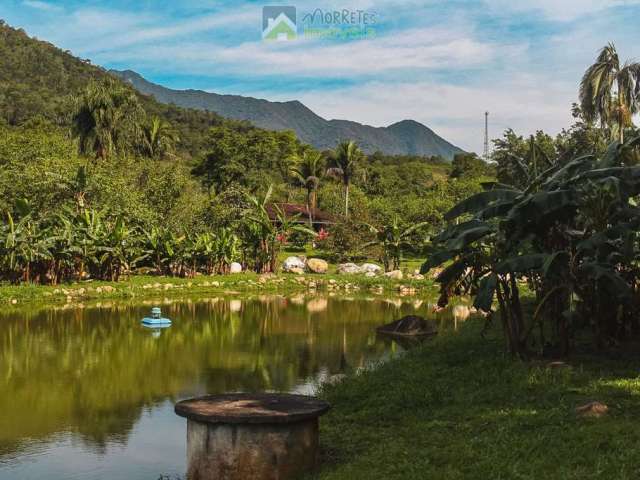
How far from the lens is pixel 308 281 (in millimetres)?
31219

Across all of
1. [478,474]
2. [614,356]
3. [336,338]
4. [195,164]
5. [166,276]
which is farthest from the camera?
[195,164]

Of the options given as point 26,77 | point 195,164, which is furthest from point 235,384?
point 26,77

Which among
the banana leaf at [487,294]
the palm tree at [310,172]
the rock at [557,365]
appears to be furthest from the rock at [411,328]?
the palm tree at [310,172]

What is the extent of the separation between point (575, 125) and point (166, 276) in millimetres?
28001

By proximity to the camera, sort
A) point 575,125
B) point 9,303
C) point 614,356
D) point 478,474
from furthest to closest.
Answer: point 575,125
point 9,303
point 614,356
point 478,474

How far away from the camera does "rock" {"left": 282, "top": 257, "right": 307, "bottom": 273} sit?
34312 mm

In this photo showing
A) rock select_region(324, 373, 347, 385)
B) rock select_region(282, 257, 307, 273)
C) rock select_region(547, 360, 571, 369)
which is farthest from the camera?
rock select_region(282, 257, 307, 273)

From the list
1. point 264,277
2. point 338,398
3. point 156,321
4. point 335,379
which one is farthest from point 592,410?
point 264,277

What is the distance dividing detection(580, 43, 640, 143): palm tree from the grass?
2226 centimetres

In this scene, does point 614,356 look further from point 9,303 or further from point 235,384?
point 9,303

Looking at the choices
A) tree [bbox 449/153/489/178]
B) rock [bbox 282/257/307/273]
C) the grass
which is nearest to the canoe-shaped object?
the grass

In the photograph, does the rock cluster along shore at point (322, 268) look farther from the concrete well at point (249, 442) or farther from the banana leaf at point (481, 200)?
the concrete well at point (249, 442)

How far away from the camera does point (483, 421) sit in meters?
7.93

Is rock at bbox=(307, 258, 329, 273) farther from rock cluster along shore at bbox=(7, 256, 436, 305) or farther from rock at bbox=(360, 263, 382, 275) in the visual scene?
rock at bbox=(360, 263, 382, 275)
